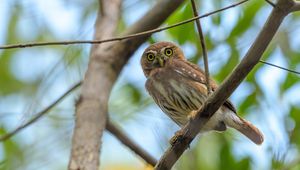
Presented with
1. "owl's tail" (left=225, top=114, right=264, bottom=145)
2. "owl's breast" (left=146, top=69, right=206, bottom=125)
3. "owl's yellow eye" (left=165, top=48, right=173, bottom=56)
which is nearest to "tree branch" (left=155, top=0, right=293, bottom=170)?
"owl's breast" (left=146, top=69, right=206, bottom=125)

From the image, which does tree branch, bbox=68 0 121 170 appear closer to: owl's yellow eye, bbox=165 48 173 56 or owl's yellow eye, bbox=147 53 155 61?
owl's yellow eye, bbox=147 53 155 61

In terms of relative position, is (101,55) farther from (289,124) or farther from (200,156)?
(289,124)

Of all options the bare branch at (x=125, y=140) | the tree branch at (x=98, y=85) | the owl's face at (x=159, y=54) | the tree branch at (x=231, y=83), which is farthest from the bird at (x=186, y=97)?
the tree branch at (x=231, y=83)

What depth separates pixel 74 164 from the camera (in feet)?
15.6

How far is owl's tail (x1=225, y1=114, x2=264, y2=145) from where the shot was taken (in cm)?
498

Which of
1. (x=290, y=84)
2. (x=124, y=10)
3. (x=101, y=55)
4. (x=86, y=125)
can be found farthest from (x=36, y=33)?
(x=290, y=84)

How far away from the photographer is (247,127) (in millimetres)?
5047

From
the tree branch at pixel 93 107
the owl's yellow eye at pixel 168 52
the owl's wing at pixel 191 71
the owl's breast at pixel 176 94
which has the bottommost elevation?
the tree branch at pixel 93 107

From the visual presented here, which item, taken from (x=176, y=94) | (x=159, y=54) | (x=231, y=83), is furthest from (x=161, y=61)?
(x=231, y=83)

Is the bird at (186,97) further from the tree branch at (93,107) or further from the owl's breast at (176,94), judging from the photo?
the tree branch at (93,107)

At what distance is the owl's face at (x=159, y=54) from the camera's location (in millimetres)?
5609

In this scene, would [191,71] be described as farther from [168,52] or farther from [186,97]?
[168,52]

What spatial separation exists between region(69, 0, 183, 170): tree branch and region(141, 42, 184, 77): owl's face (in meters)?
0.12

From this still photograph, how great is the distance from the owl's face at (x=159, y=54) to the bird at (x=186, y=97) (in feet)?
0.44
